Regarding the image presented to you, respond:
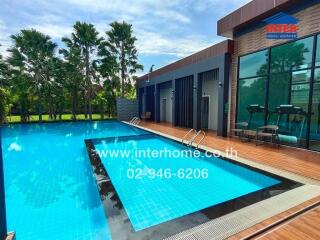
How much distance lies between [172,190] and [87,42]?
1554 cm

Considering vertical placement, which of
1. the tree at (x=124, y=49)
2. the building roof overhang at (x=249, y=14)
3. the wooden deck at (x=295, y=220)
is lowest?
the wooden deck at (x=295, y=220)

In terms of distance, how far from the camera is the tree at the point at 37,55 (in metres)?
14.6

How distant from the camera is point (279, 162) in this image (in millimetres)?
4660

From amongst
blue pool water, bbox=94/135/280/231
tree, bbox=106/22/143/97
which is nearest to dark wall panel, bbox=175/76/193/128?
blue pool water, bbox=94/135/280/231

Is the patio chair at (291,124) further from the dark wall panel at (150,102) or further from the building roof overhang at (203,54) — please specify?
the dark wall panel at (150,102)

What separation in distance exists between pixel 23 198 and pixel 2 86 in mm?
14149

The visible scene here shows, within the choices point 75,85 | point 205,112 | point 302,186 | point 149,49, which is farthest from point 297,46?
point 75,85

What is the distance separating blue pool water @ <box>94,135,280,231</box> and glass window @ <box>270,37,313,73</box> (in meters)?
3.76

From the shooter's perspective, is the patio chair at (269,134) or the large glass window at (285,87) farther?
the patio chair at (269,134)

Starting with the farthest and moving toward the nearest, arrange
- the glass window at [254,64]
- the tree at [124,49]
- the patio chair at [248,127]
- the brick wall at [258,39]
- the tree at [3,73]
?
the tree at [124,49]
the tree at [3,73]
the patio chair at [248,127]
the glass window at [254,64]
the brick wall at [258,39]

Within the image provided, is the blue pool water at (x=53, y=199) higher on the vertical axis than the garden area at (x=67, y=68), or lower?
lower

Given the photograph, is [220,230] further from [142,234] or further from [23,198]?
[23,198]

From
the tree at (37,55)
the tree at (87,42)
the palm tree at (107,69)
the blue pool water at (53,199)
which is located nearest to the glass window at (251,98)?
the blue pool water at (53,199)

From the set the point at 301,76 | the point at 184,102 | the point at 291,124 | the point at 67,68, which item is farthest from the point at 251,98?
the point at 67,68
